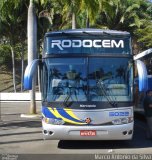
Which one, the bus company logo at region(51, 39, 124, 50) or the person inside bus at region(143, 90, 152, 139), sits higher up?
the bus company logo at region(51, 39, 124, 50)

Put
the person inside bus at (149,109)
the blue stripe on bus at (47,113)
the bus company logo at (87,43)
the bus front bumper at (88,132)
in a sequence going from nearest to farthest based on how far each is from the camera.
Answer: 1. the bus front bumper at (88,132)
2. the blue stripe on bus at (47,113)
3. the bus company logo at (87,43)
4. the person inside bus at (149,109)

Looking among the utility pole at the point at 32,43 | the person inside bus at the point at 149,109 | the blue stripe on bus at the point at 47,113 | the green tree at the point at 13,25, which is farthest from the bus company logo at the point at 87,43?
the green tree at the point at 13,25

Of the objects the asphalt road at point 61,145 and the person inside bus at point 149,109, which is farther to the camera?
the person inside bus at point 149,109

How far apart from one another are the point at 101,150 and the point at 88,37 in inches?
128

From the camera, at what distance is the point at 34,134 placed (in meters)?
15.7

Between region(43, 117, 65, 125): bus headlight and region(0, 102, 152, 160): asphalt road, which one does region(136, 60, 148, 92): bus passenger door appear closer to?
region(0, 102, 152, 160): asphalt road

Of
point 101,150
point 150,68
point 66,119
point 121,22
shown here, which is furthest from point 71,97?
point 121,22

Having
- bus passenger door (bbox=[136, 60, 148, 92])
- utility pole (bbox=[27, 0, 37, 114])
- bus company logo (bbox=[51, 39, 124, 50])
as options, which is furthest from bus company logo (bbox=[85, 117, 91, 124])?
utility pole (bbox=[27, 0, 37, 114])

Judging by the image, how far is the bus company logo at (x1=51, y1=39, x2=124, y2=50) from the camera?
13.3m

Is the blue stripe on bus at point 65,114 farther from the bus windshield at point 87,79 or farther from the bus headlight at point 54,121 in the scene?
the bus windshield at point 87,79

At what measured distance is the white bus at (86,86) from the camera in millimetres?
12414

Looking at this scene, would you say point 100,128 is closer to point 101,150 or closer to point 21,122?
point 101,150

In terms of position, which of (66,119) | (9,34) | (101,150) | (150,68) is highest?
(9,34)

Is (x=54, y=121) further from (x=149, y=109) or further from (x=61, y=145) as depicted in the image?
(x=149, y=109)
